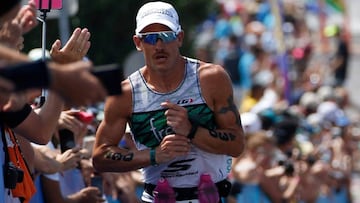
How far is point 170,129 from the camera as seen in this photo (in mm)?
7293

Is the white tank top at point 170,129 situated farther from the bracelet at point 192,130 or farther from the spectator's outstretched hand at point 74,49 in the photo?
the spectator's outstretched hand at point 74,49

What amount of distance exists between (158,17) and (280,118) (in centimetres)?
653

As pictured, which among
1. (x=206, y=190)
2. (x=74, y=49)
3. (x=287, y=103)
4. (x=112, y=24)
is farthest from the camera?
(x=287, y=103)

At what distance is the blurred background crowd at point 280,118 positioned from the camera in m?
9.90

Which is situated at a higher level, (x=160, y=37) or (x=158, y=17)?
(x=158, y=17)

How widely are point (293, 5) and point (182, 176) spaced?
2306 cm

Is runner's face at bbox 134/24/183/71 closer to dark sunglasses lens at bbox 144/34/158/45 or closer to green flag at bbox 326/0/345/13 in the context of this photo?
dark sunglasses lens at bbox 144/34/158/45

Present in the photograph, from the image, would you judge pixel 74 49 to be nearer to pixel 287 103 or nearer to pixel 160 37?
pixel 160 37

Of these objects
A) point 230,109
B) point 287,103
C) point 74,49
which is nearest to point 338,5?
point 287,103

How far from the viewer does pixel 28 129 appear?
637cm

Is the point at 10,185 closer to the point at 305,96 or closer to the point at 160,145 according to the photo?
the point at 160,145

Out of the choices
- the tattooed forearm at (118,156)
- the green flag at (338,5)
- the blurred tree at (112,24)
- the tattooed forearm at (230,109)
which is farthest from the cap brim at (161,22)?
the green flag at (338,5)

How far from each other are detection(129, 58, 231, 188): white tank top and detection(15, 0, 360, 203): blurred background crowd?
24.7 inches

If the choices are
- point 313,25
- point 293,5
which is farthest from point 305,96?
point 313,25
